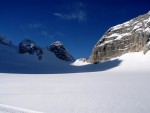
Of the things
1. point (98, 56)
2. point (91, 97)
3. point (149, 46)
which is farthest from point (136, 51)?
point (91, 97)

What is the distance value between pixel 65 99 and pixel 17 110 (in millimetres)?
3214

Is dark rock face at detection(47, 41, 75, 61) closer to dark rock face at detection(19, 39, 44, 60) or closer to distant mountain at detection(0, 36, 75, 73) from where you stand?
distant mountain at detection(0, 36, 75, 73)

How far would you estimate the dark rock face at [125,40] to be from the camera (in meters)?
66.9

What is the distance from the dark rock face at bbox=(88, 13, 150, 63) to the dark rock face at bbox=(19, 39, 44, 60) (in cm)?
5204

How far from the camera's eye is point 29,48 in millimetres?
134875

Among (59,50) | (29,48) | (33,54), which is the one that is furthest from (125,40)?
(59,50)

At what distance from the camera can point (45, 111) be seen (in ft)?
37.7

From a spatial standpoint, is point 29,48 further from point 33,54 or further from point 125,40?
point 125,40

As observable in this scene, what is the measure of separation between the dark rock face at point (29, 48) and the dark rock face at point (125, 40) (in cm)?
5204

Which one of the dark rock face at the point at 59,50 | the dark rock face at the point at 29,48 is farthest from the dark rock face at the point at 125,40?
the dark rock face at the point at 59,50

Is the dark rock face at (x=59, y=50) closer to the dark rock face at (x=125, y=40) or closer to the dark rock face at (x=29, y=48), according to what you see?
the dark rock face at (x=29, y=48)

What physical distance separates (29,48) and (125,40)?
7262cm

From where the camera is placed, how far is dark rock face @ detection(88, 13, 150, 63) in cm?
6694

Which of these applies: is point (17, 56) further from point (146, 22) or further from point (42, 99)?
point (42, 99)
